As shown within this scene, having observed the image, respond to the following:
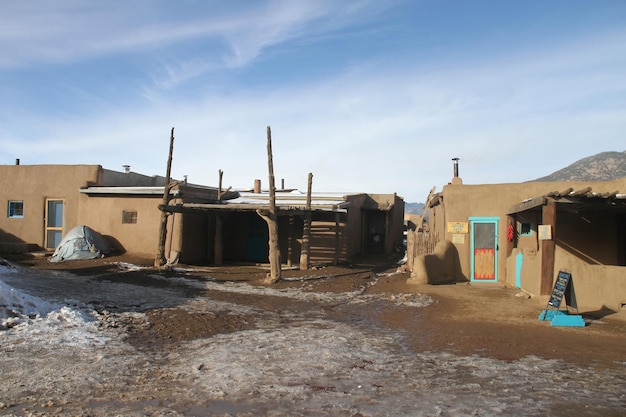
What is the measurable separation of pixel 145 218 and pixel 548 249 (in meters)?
14.0

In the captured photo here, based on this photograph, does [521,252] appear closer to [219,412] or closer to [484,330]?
[484,330]

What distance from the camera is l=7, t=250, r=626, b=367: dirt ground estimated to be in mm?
7195

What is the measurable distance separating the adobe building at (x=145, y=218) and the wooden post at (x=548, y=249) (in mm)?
8370

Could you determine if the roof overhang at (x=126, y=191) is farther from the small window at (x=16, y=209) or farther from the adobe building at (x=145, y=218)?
the small window at (x=16, y=209)

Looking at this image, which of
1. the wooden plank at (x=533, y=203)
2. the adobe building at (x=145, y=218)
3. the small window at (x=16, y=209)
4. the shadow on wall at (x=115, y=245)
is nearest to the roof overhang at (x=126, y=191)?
the adobe building at (x=145, y=218)

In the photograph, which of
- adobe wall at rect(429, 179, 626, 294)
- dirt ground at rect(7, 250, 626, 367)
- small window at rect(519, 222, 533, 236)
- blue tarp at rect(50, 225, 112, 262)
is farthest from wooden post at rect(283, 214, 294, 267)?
small window at rect(519, 222, 533, 236)

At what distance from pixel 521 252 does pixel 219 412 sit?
1058 cm

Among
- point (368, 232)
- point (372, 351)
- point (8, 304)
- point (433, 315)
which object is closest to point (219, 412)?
point (372, 351)

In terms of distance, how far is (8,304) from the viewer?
7445 millimetres

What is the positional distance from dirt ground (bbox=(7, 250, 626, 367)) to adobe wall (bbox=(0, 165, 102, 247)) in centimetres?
611

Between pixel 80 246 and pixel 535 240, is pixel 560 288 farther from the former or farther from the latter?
pixel 80 246

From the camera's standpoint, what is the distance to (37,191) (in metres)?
20.4

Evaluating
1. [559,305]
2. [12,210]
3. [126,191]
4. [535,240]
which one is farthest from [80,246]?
[559,305]

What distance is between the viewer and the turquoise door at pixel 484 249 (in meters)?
14.4
